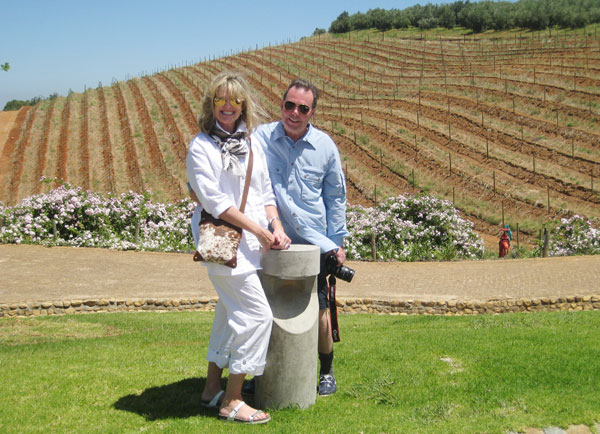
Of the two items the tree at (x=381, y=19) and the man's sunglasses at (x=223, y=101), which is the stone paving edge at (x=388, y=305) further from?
the tree at (x=381, y=19)

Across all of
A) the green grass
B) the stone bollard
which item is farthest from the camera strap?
the green grass

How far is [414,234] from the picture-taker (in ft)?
42.4

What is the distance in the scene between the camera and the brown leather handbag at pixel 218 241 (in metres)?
2.99

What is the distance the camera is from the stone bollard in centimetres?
335

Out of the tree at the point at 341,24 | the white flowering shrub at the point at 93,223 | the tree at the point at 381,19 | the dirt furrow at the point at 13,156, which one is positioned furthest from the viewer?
the tree at the point at 341,24

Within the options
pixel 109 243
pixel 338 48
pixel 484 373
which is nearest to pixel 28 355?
pixel 484 373

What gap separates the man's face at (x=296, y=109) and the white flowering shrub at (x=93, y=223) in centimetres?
941

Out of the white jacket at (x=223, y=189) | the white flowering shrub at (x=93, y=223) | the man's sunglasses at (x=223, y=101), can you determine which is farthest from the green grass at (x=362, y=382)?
the white flowering shrub at (x=93, y=223)

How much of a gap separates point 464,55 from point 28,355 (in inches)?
1529

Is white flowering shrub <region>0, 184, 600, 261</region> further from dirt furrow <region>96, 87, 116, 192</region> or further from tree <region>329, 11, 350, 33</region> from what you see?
tree <region>329, 11, 350, 33</region>

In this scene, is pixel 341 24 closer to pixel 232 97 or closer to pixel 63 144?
pixel 63 144

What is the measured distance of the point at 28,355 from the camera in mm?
5121

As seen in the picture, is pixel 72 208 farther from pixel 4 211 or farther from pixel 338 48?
pixel 338 48

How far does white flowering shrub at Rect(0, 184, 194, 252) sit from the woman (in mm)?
9603
